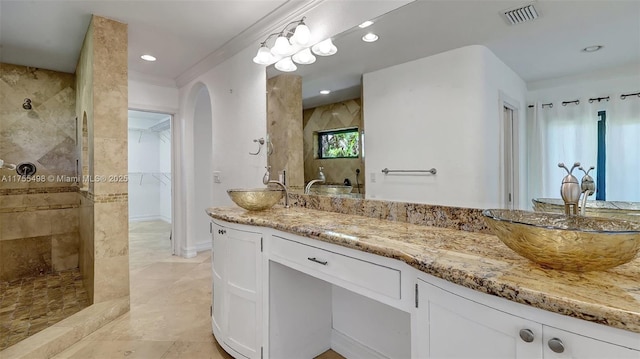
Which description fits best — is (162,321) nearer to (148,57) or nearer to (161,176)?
(148,57)

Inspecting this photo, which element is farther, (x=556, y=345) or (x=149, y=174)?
(x=149, y=174)

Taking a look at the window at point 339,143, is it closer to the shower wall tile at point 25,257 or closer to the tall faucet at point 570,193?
the tall faucet at point 570,193

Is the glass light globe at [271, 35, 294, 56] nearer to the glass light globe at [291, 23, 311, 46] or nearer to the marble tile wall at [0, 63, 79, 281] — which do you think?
the glass light globe at [291, 23, 311, 46]

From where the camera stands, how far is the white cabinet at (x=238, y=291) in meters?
1.69

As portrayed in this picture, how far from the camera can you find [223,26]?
8.58 ft

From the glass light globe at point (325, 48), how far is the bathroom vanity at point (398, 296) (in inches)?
42.6

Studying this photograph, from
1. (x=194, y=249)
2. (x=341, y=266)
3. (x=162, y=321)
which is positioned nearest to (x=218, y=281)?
(x=162, y=321)

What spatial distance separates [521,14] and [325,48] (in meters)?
1.16

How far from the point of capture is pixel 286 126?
8.14ft

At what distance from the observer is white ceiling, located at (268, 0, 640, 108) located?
109 centimetres

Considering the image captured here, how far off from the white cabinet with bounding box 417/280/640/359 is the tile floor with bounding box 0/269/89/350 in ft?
8.30

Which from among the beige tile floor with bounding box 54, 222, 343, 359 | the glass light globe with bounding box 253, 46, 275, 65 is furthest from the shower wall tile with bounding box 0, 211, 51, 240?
the glass light globe with bounding box 253, 46, 275, 65

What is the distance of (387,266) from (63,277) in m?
3.86

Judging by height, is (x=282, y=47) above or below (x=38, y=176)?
above
